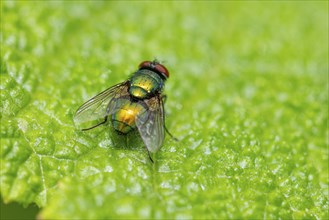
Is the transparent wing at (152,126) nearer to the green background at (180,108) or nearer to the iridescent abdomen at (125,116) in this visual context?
the iridescent abdomen at (125,116)

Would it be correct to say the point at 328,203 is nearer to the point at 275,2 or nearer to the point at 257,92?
the point at 257,92

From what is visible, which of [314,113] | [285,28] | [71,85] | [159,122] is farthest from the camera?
[285,28]

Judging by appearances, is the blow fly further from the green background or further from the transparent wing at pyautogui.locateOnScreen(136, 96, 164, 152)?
the green background

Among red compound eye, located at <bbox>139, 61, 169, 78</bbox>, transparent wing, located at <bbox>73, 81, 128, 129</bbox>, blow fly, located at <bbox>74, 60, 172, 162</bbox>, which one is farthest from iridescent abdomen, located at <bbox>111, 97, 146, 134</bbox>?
red compound eye, located at <bbox>139, 61, 169, 78</bbox>

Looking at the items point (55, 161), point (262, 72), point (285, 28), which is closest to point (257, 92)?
point (262, 72)

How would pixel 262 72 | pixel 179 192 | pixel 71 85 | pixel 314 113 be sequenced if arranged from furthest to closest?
1. pixel 262 72
2. pixel 314 113
3. pixel 71 85
4. pixel 179 192

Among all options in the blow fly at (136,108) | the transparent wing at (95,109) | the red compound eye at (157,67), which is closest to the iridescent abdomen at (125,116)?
the blow fly at (136,108)
